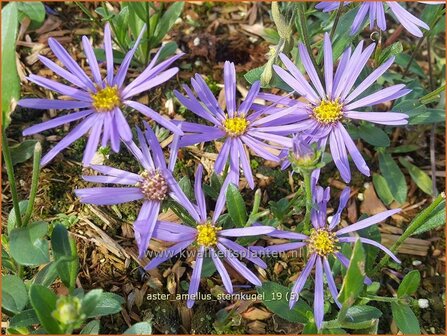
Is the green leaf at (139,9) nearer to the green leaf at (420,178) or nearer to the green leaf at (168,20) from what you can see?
the green leaf at (168,20)

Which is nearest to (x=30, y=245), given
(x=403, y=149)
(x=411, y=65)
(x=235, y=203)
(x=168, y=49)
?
(x=235, y=203)

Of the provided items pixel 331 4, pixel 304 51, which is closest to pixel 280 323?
pixel 304 51

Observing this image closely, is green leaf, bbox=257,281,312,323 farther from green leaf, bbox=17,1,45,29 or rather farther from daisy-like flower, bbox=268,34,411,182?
green leaf, bbox=17,1,45,29

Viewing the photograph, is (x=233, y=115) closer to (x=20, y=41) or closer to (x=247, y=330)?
(x=247, y=330)

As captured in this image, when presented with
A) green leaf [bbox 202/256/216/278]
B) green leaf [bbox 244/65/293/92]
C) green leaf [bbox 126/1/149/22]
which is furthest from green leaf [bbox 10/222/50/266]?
green leaf [bbox 126/1/149/22]

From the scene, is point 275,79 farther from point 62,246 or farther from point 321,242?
point 62,246

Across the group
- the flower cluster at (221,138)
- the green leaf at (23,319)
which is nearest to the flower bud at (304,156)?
the flower cluster at (221,138)
